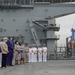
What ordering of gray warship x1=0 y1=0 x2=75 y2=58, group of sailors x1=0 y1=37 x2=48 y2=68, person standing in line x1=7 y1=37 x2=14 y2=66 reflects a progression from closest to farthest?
group of sailors x1=0 y1=37 x2=48 y2=68
person standing in line x1=7 y1=37 x2=14 y2=66
gray warship x1=0 y1=0 x2=75 y2=58

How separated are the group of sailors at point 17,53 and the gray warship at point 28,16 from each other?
51.3 ft

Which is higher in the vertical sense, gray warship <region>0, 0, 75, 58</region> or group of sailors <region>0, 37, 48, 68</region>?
gray warship <region>0, 0, 75, 58</region>

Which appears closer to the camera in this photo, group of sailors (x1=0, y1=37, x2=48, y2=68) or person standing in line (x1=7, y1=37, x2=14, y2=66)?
group of sailors (x1=0, y1=37, x2=48, y2=68)

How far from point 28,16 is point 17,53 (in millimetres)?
22020

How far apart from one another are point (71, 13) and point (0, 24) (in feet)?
33.3

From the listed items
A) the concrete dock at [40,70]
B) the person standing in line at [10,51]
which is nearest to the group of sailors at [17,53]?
the person standing in line at [10,51]

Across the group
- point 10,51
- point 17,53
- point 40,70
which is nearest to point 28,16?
point 17,53

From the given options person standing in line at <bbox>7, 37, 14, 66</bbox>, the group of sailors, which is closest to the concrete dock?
the group of sailors

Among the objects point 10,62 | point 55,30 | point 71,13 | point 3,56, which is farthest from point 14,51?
point 71,13

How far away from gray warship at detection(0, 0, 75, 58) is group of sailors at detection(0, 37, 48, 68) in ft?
51.3

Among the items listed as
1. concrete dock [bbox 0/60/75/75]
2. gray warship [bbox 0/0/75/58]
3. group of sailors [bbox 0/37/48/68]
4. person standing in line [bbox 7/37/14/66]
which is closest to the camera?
concrete dock [bbox 0/60/75/75]

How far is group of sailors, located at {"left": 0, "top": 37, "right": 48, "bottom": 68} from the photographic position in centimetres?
1919

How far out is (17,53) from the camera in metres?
22.7

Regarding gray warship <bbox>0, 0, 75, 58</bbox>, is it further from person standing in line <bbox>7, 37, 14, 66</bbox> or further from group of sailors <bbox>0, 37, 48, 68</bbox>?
person standing in line <bbox>7, 37, 14, 66</bbox>
